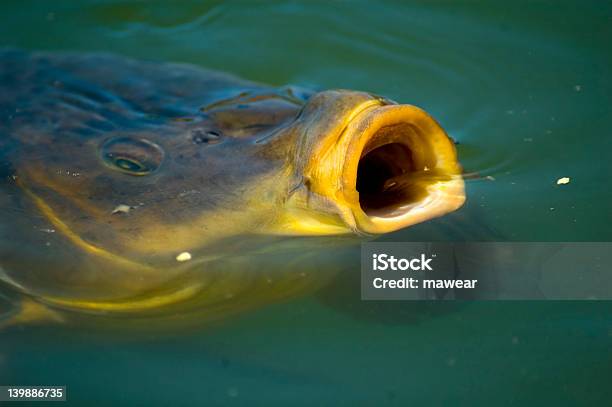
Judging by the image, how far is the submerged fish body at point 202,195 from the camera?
2.09 meters

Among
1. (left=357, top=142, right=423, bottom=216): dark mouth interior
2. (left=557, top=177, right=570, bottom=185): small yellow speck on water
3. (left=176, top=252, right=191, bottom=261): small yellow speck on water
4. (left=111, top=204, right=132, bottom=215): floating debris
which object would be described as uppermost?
(left=557, top=177, right=570, bottom=185): small yellow speck on water

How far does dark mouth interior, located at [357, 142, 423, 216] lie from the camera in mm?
2170

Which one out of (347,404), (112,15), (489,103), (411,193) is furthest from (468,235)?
(112,15)

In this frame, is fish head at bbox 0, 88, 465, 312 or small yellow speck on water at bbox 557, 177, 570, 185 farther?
small yellow speck on water at bbox 557, 177, 570, 185

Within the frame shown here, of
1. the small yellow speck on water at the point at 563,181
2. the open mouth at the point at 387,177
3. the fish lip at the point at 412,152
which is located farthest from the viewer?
the small yellow speck on water at the point at 563,181

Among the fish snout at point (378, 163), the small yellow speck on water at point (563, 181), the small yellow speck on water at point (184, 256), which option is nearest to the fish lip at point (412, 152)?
the fish snout at point (378, 163)

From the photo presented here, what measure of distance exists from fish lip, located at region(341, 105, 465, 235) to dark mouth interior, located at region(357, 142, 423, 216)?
2 cm

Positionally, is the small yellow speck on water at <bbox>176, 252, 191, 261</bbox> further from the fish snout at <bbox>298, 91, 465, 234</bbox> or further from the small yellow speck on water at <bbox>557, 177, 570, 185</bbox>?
the small yellow speck on water at <bbox>557, 177, 570, 185</bbox>

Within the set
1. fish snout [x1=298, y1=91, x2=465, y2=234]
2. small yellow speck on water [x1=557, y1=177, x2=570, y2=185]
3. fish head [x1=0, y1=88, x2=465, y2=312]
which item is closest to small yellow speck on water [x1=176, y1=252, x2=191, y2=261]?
fish head [x1=0, y1=88, x2=465, y2=312]

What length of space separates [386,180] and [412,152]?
5.1 inches

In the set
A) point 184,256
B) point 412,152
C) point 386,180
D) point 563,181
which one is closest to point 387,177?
point 386,180

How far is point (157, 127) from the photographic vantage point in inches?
99.2

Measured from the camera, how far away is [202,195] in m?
2.20

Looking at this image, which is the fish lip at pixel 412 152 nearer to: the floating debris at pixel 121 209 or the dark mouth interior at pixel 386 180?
the dark mouth interior at pixel 386 180
